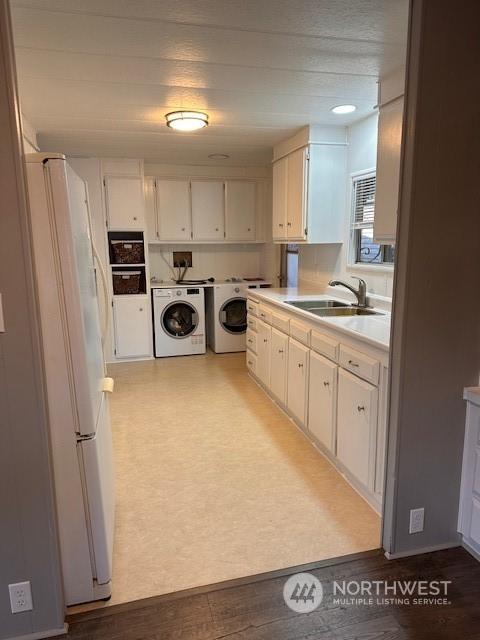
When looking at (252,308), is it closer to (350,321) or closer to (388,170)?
(350,321)

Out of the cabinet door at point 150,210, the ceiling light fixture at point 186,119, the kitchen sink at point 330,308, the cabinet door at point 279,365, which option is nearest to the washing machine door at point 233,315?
the cabinet door at point 150,210

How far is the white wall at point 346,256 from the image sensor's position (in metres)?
3.48

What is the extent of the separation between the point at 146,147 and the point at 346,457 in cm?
360

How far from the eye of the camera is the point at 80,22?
1888mm

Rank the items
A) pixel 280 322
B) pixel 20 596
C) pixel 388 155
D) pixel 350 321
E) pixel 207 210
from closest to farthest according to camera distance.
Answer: pixel 20 596 < pixel 388 155 < pixel 350 321 < pixel 280 322 < pixel 207 210

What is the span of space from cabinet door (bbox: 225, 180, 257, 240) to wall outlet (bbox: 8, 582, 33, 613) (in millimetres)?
4695

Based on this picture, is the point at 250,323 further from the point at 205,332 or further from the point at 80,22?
the point at 80,22

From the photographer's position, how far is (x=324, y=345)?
2.85 m

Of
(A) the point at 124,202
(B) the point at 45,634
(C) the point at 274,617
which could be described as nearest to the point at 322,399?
(C) the point at 274,617

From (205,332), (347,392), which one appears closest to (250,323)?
(205,332)

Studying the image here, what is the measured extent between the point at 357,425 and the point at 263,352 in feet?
5.79

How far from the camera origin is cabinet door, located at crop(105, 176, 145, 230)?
5002mm

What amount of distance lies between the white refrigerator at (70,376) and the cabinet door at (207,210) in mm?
3778

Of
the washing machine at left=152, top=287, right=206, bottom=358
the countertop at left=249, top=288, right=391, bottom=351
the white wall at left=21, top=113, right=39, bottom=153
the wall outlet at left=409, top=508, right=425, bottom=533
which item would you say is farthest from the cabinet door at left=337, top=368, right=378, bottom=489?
the washing machine at left=152, top=287, right=206, bottom=358
